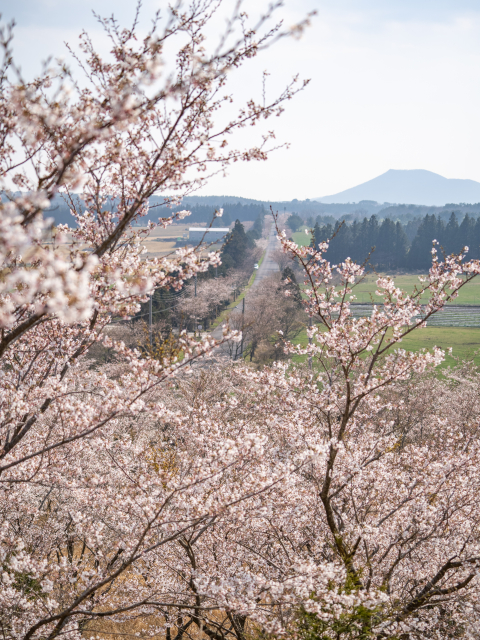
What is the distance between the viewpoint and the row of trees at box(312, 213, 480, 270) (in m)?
77.1

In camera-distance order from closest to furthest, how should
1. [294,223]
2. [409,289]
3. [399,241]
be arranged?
[409,289] < [399,241] < [294,223]

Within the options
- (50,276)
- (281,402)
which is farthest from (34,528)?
(50,276)

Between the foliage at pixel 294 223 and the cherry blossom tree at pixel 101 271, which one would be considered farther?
the foliage at pixel 294 223

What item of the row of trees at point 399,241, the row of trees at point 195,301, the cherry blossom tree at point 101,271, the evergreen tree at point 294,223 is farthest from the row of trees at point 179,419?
the evergreen tree at point 294,223

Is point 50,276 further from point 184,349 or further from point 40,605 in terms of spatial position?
point 40,605

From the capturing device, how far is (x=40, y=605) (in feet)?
19.6

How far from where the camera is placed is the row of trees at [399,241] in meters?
77.1

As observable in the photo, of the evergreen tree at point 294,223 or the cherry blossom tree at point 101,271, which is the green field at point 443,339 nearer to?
the cherry blossom tree at point 101,271

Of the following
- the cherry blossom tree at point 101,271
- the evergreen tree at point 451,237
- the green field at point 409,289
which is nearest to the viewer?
the cherry blossom tree at point 101,271

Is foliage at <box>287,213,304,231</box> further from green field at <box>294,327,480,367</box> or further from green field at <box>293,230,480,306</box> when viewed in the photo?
green field at <box>294,327,480,367</box>

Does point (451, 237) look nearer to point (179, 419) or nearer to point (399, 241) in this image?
point (399, 241)

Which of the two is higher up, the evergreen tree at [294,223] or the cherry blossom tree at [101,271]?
the evergreen tree at [294,223]

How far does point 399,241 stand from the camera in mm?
80750

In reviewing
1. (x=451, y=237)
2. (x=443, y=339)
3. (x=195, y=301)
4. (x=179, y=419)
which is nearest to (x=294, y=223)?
(x=451, y=237)
